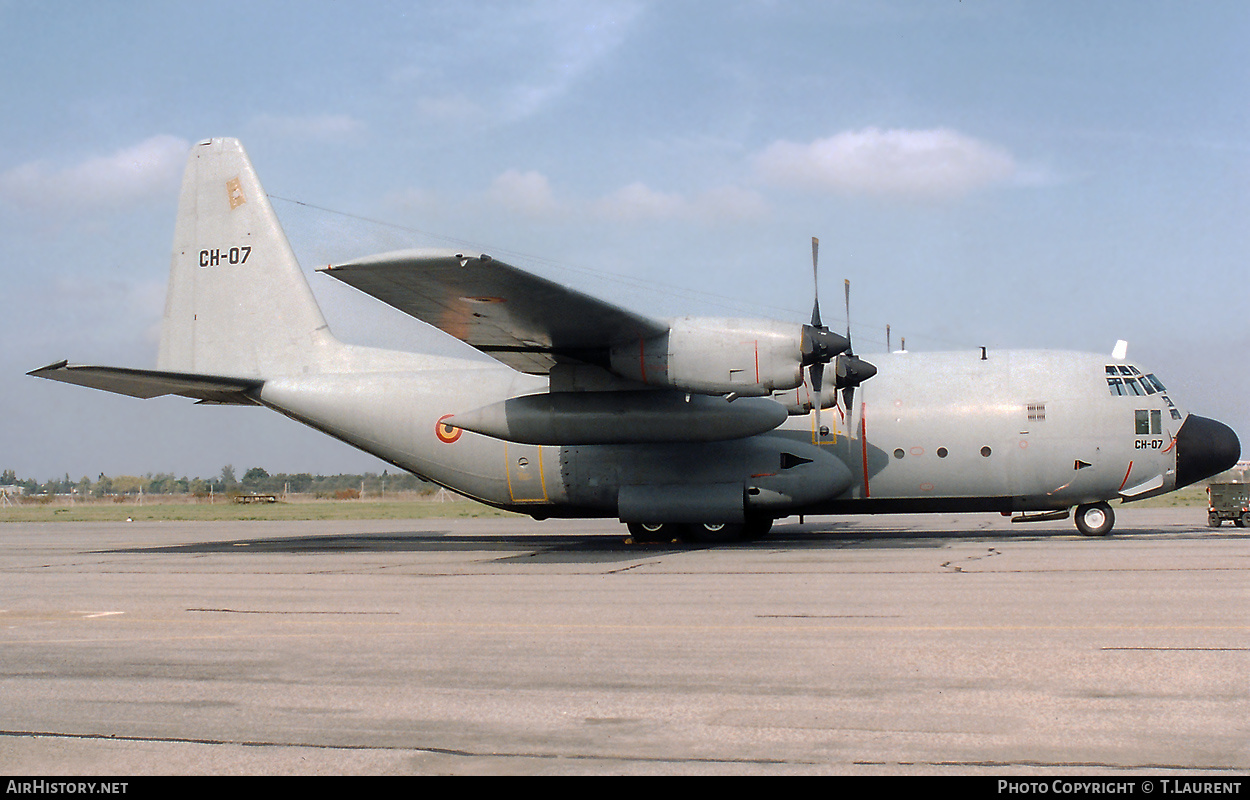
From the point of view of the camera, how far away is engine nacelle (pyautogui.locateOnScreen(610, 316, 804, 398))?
1617cm

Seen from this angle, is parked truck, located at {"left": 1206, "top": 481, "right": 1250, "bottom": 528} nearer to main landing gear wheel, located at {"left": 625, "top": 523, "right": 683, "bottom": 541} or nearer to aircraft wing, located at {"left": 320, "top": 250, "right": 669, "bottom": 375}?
main landing gear wheel, located at {"left": 625, "top": 523, "right": 683, "bottom": 541}

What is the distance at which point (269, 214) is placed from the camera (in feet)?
74.2

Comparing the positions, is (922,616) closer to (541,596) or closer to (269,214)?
(541,596)

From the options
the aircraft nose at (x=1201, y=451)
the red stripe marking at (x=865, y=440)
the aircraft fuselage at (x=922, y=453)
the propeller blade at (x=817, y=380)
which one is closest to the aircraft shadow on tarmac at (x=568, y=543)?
the aircraft fuselage at (x=922, y=453)

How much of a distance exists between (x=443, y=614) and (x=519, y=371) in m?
10.6

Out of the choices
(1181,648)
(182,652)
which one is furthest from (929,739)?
(182,652)

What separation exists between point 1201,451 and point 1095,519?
240cm

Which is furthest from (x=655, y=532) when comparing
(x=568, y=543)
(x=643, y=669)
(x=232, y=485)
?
(x=232, y=485)

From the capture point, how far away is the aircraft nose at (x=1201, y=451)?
19.1 meters

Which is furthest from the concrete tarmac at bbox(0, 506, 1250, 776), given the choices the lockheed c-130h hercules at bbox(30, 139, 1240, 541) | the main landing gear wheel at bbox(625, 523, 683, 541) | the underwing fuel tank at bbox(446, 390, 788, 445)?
the main landing gear wheel at bbox(625, 523, 683, 541)

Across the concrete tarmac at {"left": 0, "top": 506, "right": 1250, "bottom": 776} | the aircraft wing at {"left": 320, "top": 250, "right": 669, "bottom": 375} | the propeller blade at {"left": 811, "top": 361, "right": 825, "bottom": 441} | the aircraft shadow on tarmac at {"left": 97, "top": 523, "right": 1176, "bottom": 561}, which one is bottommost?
the aircraft shadow on tarmac at {"left": 97, "top": 523, "right": 1176, "bottom": 561}

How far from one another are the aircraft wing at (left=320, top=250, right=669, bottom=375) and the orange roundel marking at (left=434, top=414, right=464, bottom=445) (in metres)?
2.61

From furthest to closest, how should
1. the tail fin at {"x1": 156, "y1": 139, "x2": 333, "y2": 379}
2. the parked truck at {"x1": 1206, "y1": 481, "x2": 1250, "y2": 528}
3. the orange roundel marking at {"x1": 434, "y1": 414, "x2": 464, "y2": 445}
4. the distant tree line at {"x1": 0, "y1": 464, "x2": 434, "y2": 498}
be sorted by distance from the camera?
the distant tree line at {"x1": 0, "y1": 464, "x2": 434, "y2": 498}
the parked truck at {"x1": 1206, "y1": 481, "x2": 1250, "y2": 528}
the tail fin at {"x1": 156, "y1": 139, "x2": 333, "y2": 379}
the orange roundel marking at {"x1": 434, "y1": 414, "x2": 464, "y2": 445}

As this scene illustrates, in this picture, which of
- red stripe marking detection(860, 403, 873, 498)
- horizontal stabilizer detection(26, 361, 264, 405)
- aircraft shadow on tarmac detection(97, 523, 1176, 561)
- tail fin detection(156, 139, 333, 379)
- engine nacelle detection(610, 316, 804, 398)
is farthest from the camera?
tail fin detection(156, 139, 333, 379)
